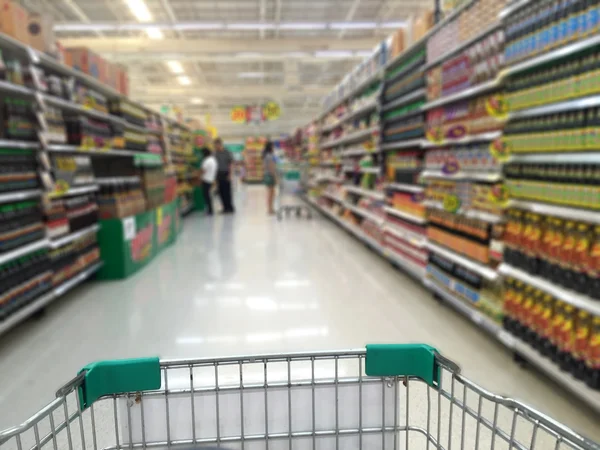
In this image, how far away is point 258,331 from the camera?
10.1ft

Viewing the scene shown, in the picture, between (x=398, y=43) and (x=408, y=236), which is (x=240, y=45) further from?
(x=408, y=236)

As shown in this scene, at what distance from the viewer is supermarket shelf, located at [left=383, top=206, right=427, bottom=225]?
4.14 m

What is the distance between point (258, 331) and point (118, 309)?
1.37m

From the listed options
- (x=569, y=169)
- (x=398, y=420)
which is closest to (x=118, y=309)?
(x=398, y=420)

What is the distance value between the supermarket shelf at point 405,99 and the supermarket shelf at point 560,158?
1.79 meters

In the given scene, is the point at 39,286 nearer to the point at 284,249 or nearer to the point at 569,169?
the point at 284,249

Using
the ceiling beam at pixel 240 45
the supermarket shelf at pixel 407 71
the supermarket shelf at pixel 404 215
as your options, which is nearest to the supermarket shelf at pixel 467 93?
the supermarket shelf at pixel 407 71

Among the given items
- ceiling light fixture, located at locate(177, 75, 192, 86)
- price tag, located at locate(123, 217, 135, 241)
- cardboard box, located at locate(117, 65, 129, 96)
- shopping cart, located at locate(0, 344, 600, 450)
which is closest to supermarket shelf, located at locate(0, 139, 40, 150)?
price tag, located at locate(123, 217, 135, 241)

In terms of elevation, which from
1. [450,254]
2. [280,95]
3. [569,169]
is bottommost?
[450,254]

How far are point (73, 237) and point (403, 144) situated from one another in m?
3.47

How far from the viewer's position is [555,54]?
2.17 meters

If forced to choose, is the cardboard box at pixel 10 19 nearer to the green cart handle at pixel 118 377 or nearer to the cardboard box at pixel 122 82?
the cardboard box at pixel 122 82

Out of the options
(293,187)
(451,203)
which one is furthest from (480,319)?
(293,187)

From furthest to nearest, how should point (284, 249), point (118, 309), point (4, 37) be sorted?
1. point (284, 249)
2. point (118, 309)
3. point (4, 37)
